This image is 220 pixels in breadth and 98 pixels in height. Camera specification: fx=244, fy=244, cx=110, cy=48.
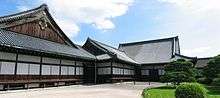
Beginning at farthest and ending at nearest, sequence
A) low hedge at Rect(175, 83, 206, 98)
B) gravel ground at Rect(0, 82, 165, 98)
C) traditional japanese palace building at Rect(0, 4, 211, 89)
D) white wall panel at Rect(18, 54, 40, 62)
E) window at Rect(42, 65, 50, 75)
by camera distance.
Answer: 1. window at Rect(42, 65, 50, 75)
2. white wall panel at Rect(18, 54, 40, 62)
3. traditional japanese palace building at Rect(0, 4, 211, 89)
4. gravel ground at Rect(0, 82, 165, 98)
5. low hedge at Rect(175, 83, 206, 98)

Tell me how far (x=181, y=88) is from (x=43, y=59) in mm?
15989

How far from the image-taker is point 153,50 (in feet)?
152

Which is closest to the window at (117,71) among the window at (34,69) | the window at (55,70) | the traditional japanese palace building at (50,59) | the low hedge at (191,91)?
the traditional japanese palace building at (50,59)

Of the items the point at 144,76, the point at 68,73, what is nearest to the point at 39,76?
the point at 68,73

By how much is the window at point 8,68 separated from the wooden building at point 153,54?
84.3 ft

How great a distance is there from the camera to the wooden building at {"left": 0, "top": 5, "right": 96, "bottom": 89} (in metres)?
20.8

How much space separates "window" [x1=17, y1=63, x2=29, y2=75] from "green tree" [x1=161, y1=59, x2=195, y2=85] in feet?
49.8

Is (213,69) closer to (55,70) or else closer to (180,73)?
(180,73)

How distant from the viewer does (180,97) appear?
41.1ft

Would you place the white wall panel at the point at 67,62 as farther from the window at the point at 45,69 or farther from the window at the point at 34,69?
the window at the point at 34,69

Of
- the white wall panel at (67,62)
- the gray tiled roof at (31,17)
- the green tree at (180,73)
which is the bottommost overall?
the green tree at (180,73)

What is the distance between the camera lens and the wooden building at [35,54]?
20750 millimetres

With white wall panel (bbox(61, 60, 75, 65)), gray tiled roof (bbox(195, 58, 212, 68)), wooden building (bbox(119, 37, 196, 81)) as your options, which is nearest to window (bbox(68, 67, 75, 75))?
white wall panel (bbox(61, 60, 75, 65))

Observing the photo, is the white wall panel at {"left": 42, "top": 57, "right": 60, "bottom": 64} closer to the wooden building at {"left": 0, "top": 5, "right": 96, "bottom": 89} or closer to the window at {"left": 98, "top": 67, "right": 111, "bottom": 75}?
the wooden building at {"left": 0, "top": 5, "right": 96, "bottom": 89}
